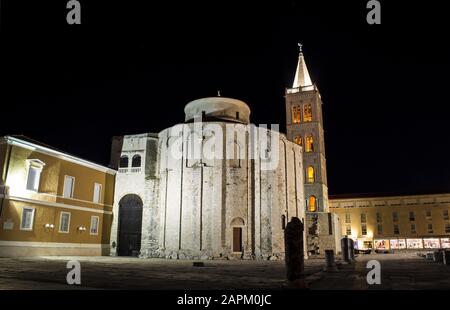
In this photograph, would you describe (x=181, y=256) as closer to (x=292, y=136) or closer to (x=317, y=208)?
(x=317, y=208)

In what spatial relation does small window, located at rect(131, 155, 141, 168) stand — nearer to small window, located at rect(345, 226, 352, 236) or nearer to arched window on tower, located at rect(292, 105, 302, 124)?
arched window on tower, located at rect(292, 105, 302, 124)

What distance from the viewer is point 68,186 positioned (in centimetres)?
2641

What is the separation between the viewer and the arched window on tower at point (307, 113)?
4967 cm

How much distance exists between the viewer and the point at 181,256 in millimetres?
27594

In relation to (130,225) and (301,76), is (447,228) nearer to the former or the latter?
(301,76)

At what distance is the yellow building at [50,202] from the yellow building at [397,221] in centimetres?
4651

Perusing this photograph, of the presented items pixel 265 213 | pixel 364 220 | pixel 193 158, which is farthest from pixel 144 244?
pixel 364 220

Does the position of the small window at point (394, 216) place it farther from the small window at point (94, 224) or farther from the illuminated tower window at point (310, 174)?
the small window at point (94, 224)

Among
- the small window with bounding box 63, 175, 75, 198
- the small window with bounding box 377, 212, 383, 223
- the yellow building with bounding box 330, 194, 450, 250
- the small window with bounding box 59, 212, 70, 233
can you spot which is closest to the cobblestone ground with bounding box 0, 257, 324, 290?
the small window with bounding box 59, 212, 70, 233

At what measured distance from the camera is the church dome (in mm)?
32750

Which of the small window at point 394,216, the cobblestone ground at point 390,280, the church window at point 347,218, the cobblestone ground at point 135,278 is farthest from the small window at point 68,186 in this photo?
the small window at point 394,216
